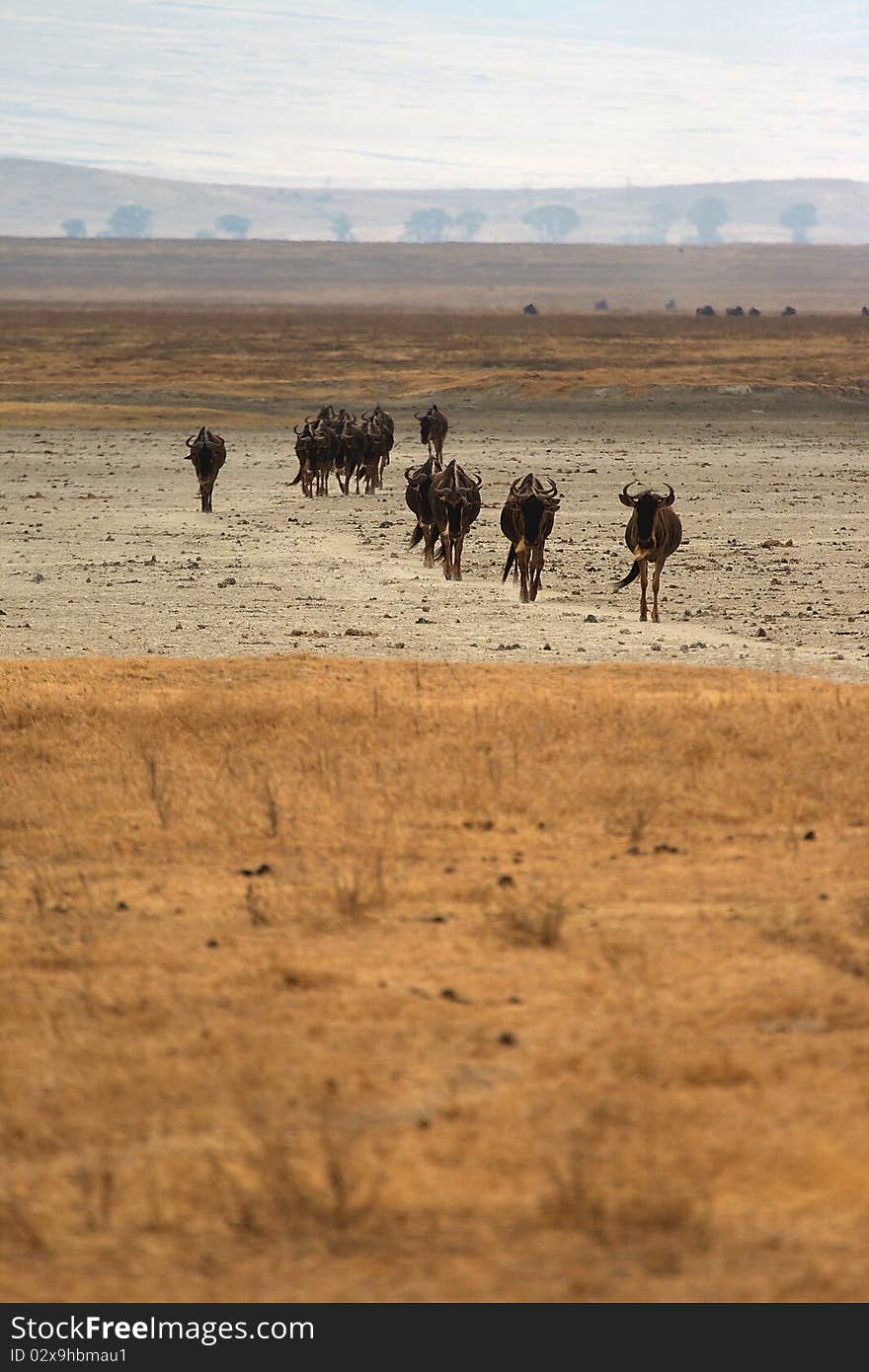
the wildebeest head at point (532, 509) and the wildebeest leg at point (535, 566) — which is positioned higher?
the wildebeest head at point (532, 509)

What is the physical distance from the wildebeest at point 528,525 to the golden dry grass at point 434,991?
665cm

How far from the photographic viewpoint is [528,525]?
737 inches

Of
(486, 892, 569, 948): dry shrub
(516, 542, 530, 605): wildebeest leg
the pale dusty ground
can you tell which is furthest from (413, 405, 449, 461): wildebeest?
(486, 892, 569, 948): dry shrub

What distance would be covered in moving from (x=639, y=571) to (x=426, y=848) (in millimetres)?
9990

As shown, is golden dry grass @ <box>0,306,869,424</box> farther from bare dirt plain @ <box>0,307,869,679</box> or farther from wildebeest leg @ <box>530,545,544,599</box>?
wildebeest leg @ <box>530,545,544,599</box>

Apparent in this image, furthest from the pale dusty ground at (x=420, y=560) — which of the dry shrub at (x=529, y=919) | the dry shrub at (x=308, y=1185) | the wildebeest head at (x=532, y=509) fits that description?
the dry shrub at (x=308, y=1185)

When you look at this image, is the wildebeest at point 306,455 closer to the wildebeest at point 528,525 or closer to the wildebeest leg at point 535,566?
the wildebeest at point 528,525

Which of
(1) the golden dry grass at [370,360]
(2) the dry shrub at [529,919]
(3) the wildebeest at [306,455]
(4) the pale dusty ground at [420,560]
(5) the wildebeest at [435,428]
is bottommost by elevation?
(2) the dry shrub at [529,919]

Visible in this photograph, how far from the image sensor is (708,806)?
9891mm

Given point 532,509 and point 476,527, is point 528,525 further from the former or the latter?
point 476,527

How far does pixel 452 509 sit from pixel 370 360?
171 feet

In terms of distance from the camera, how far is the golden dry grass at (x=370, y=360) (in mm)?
51938

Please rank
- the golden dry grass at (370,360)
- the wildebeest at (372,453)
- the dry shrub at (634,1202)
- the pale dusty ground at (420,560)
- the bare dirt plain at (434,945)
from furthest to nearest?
1. the golden dry grass at (370,360)
2. the wildebeest at (372,453)
3. the pale dusty ground at (420,560)
4. the bare dirt plain at (434,945)
5. the dry shrub at (634,1202)

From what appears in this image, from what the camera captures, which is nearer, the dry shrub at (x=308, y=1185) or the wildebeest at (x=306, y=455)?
the dry shrub at (x=308, y=1185)
